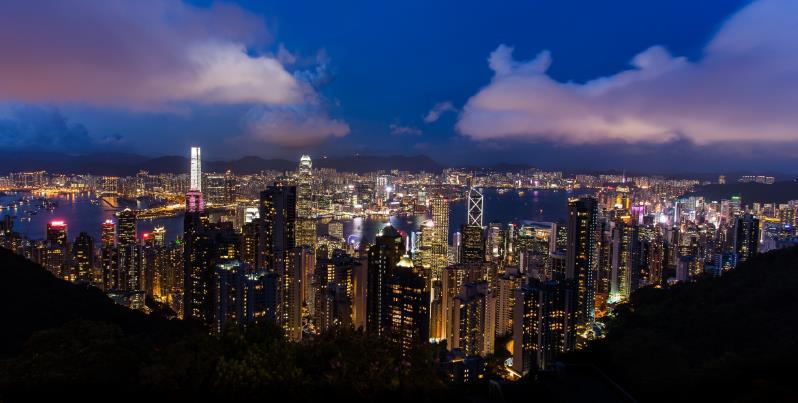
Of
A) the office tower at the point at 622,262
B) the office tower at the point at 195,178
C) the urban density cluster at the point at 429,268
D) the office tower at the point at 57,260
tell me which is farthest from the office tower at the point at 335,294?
the office tower at the point at 195,178

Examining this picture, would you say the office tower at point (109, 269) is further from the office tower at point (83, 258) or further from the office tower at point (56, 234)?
the office tower at point (56, 234)

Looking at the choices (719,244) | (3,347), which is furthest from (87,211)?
(719,244)

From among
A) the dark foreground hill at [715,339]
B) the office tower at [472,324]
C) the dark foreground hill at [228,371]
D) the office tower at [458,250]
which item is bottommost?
the office tower at [472,324]

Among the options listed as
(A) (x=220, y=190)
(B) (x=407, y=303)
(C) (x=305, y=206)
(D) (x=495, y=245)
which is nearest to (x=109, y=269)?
(B) (x=407, y=303)

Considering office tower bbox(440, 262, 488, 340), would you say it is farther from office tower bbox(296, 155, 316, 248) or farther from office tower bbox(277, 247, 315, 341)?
office tower bbox(296, 155, 316, 248)

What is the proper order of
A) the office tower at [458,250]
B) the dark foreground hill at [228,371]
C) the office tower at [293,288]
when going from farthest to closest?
the office tower at [458,250] < the office tower at [293,288] < the dark foreground hill at [228,371]

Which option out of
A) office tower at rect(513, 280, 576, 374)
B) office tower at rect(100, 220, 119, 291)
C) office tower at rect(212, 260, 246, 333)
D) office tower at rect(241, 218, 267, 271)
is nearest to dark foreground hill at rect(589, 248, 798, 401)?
office tower at rect(513, 280, 576, 374)

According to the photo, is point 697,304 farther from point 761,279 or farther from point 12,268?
point 12,268
